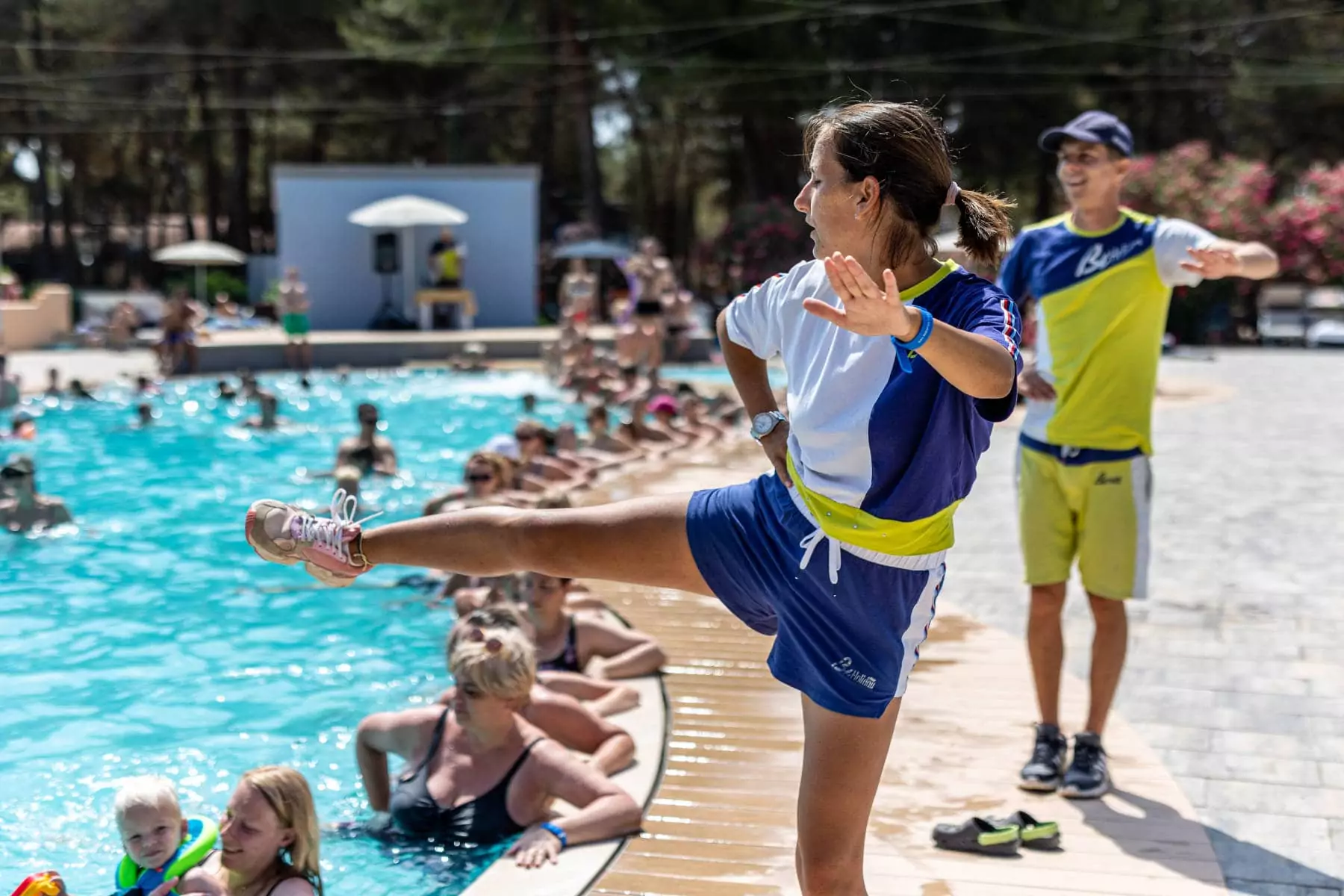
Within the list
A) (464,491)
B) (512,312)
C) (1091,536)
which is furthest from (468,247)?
(1091,536)

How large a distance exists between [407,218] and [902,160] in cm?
2296

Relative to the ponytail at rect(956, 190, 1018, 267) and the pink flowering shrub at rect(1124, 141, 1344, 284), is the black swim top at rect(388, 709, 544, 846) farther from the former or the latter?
the pink flowering shrub at rect(1124, 141, 1344, 284)

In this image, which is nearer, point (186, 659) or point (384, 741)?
point (384, 741)

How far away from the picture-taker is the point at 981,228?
271 cm

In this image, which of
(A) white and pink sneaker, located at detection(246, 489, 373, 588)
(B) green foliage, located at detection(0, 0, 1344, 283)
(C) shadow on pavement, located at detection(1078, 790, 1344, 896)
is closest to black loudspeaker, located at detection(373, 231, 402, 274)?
(B) green foliage, located at detection(0, 0, 1344, 283)

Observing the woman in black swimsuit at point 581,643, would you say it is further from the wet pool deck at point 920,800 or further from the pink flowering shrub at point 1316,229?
the pink flowering shrub at point 1316,229

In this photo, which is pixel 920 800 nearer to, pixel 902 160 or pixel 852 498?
pixel 852 498

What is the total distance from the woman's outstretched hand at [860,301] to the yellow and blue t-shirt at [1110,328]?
2.24 metres

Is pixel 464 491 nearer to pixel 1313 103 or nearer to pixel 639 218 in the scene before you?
pixel 1313 103

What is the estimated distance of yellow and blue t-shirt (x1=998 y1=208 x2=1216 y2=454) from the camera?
417 cm

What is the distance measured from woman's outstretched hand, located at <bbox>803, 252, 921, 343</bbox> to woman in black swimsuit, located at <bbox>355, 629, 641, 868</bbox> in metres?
2.30

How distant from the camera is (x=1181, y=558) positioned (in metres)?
7.80

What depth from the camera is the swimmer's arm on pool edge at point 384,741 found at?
4.47 meters

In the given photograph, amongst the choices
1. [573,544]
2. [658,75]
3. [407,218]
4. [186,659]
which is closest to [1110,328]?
[573,544]
